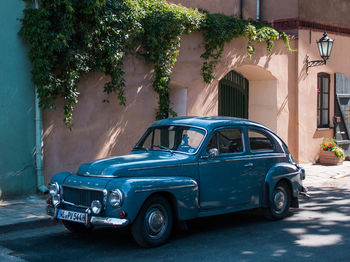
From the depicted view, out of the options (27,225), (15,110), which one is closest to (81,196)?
(27,225)

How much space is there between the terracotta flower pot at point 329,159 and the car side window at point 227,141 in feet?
29.1

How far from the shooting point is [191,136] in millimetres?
7137

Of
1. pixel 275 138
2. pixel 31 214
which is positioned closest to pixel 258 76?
pixel 275 138

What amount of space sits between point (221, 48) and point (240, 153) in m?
5.78

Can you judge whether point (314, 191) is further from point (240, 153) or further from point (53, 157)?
point (53, 157)

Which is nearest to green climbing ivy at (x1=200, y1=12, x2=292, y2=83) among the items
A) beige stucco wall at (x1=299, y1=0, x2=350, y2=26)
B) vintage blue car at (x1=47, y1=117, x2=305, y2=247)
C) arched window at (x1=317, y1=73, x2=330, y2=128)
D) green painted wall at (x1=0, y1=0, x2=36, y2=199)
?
beige stucco wall at (x1=299, y1=0, x2=350, y2=26)

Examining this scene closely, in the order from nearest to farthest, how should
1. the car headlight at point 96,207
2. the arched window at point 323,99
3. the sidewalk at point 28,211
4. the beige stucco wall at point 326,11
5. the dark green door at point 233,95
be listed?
the car headlight at point 96,207, the sidewalk at point 28,211, the dark green door at point 233,95, the beige stucco wall at point 326,11, the arched window at point 323,99

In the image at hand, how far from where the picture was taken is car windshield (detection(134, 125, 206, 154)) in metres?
7.03

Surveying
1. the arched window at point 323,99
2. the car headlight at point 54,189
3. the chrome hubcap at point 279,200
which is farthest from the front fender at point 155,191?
the arched window at point 323,99

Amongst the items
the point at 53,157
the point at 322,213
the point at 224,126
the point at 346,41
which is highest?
the point at 346,41

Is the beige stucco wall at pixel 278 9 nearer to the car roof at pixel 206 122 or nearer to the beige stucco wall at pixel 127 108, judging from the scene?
the beige stucco wall at pixel 127 108

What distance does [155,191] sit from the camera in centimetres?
612

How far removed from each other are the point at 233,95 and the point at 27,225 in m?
8.92

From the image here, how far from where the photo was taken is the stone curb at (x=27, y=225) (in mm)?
7122
